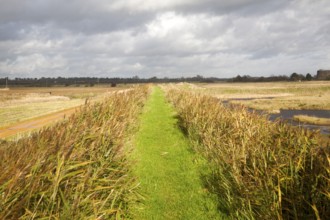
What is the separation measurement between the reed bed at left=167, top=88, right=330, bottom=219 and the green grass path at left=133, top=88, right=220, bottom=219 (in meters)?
0.45

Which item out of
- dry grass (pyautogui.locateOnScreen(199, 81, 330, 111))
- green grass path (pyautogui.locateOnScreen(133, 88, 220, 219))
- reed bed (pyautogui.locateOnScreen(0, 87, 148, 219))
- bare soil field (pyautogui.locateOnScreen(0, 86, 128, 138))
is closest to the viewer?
reed bed (pyautogui.locateOnScreen(0, 87, 148, 219))

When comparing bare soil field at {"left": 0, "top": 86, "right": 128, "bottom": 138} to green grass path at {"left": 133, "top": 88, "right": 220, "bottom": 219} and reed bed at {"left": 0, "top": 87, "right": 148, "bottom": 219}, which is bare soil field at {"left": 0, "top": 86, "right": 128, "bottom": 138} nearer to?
green grass path at {"left": 133, "top": 88, "right": 220, "bottom": 219}

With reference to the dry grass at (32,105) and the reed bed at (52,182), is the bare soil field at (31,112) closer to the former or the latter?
the dry grass at (32,105)

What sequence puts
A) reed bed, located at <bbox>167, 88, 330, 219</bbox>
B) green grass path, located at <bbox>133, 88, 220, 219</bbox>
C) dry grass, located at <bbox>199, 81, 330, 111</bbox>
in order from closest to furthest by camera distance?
reed bed, located at <bbox>167, 88, 330, 219</bbox> < green grass path, located at <bbox>133, 88, 220, 219</bbox> < dry grass, located at <bbox>199, 81, 330, 111</bbox>

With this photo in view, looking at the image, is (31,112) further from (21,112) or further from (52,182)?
(52,182)

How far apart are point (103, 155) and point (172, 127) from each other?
10182mm

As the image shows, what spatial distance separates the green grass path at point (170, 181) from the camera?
6.55 meters

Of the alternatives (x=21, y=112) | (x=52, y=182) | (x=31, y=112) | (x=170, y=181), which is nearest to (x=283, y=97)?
(x=31, y=112)

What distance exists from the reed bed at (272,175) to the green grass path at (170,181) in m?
0.45

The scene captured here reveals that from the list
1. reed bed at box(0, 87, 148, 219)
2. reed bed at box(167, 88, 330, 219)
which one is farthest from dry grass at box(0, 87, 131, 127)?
reed bed at box(167, 88, 330, 219)

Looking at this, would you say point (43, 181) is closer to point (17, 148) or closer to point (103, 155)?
point (17, 148)

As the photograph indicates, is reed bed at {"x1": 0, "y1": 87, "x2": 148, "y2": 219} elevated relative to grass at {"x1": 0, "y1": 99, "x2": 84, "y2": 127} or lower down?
elevated

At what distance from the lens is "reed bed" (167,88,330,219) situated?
17.4 ft

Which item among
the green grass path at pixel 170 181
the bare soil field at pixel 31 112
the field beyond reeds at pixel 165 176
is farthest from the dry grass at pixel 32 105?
the field beyond reeds at pixel 165 176
